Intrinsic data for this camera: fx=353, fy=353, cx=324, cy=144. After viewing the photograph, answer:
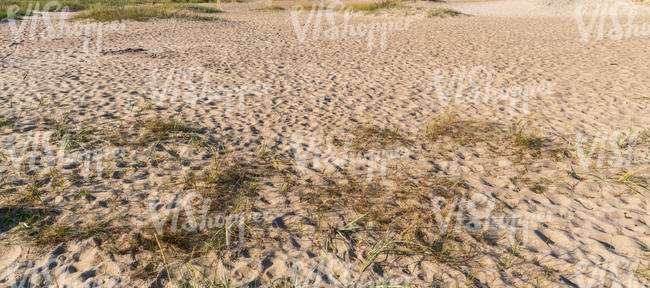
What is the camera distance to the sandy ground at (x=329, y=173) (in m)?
3.01

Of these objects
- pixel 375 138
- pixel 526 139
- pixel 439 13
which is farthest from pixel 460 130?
pixel 439 13

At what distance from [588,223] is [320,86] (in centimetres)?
527

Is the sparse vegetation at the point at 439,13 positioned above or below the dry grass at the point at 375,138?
above

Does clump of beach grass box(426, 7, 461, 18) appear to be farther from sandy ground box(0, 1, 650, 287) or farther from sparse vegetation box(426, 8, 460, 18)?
sandy ground box(0, 1, 650, 287)

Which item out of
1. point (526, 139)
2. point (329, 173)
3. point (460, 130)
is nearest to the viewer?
point (329, 173)

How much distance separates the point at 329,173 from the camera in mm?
4449

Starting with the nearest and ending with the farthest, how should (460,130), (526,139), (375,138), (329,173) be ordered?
(329,173) < (526,139) < (375,138) < (460,130)

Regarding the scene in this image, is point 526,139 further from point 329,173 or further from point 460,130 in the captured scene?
point 329,173

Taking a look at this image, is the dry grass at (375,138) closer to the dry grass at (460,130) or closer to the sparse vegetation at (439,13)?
the dry grass at (460,130)

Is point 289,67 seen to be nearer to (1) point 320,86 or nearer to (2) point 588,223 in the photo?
(1) point 320,86

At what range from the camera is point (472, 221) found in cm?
360

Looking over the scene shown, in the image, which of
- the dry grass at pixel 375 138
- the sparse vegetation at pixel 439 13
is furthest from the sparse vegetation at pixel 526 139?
the sparse vegetation at pixel 439 13

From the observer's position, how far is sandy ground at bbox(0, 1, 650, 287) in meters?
3.01

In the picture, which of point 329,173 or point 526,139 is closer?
point 329,173
